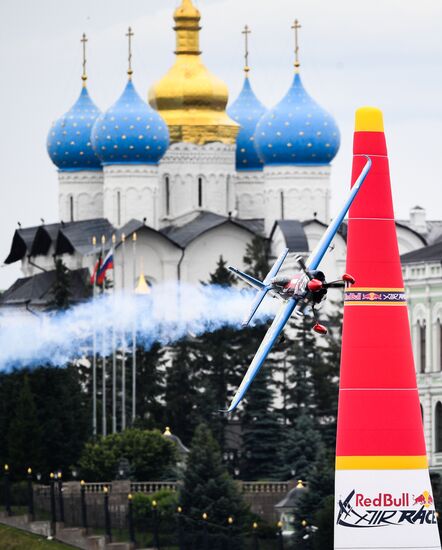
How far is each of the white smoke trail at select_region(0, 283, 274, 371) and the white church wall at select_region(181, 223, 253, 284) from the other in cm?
498

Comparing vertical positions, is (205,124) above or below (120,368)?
above

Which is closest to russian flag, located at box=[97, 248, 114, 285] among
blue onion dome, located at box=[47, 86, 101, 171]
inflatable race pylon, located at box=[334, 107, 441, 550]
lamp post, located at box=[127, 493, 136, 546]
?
lamp post, located at box=[127, 493, 136, 546]

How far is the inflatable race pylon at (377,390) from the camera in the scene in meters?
64.4

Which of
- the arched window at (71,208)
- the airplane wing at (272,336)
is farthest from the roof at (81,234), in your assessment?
the airplane wing at (272,336)

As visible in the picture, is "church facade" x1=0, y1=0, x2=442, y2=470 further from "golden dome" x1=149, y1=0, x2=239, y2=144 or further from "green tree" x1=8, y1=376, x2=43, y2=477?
"green tree" x1=8, y1=376, x2=43, y2=477

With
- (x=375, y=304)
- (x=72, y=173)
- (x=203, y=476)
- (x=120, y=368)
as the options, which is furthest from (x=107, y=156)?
(x=375, y=304)

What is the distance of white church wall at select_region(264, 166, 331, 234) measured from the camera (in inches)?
4803

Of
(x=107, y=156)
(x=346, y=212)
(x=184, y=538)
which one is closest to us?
(x=346, y=212)

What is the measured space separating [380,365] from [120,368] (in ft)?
147

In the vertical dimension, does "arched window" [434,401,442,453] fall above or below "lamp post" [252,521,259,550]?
above

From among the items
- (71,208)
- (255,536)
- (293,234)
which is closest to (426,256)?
(293,234)

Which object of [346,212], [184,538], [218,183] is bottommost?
[184,538]

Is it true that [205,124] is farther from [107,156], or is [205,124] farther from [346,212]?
[346,212]

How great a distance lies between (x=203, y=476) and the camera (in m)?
A: 88.5
